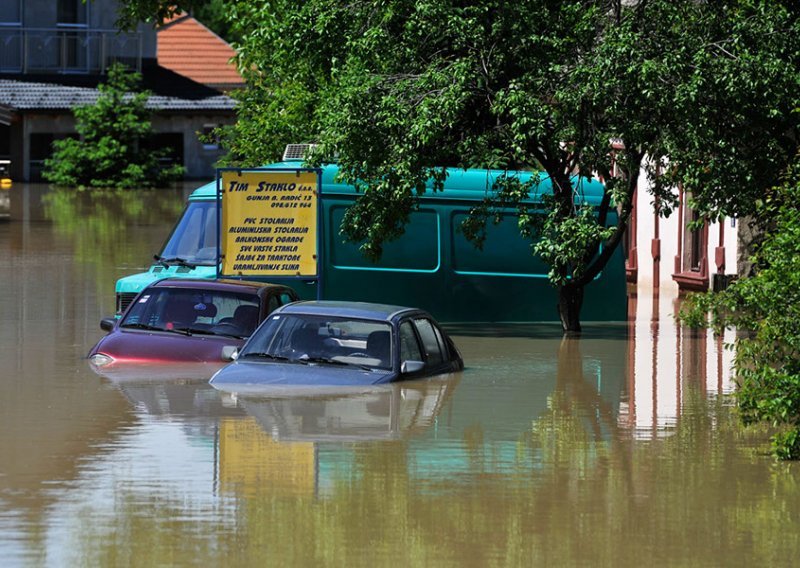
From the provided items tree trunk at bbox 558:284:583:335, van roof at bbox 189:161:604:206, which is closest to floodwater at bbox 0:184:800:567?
tree trunk at bbox 558:284:583:335

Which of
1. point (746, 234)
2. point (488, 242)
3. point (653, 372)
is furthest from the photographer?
point (746, 234)

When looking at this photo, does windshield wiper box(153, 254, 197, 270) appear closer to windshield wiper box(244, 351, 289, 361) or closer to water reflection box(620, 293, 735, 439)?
water reflection box(620, 293, 735, 439)

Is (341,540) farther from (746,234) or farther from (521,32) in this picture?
(746,234)

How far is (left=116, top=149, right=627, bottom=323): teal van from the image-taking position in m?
22.0

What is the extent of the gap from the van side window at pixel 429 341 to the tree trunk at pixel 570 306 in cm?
512

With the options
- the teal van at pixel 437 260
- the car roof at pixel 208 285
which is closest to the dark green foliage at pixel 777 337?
the car roof at pixel 208 285

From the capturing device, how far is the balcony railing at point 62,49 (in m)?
60.0

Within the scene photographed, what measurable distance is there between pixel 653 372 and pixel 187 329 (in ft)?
17.6

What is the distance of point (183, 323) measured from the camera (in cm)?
1756

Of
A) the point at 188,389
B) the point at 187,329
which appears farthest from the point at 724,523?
the point at 187,329

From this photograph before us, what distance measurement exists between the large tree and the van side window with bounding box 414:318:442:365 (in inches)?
122

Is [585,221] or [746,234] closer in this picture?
[585,221]

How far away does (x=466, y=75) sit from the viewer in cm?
1978

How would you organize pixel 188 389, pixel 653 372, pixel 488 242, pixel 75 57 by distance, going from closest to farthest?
pixel 188 389
pixel 653 372
pixel 488 242
pixel 75 57
